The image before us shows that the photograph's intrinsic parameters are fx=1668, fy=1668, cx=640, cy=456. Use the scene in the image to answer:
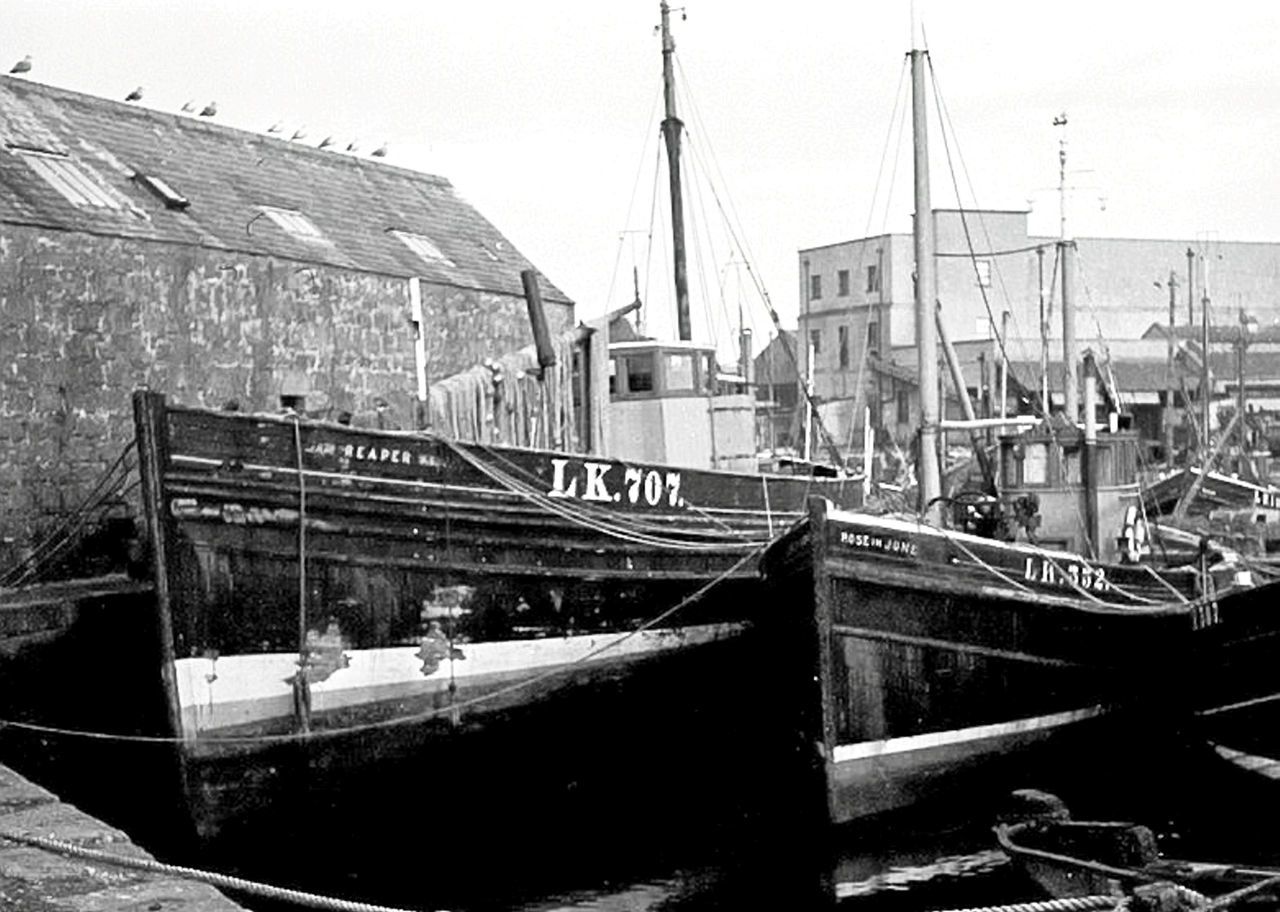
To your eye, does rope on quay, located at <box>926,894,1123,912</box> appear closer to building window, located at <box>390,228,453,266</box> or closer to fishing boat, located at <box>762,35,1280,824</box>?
fishing boat, located at <box>762,35,1280,824</box>

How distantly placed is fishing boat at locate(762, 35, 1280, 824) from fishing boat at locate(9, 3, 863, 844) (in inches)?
50.0

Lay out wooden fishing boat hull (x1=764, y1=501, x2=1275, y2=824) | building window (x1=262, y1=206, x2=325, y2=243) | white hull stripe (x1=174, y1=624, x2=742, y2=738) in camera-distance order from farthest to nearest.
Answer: building window (x1=262, y1=206, x2=325, y2=243) → wooden fishing boat hull (x1=764, y1=501, x2=1275, y2=824) → white hull stripe (x1=174, y1=624, x2=742, y2=738)

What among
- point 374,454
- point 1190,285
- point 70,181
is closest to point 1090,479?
point 374,454

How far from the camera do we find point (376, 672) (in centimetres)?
1266

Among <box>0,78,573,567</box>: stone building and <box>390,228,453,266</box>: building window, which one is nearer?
<box>0,78,573,567</box>: stone building

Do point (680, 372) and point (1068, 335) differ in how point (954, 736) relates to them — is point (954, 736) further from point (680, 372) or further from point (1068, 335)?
point (1068, 335)

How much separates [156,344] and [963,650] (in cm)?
850

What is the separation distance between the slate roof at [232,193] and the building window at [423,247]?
0.28 feet

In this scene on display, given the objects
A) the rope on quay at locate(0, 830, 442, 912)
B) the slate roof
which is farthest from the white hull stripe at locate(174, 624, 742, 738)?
the slate roof

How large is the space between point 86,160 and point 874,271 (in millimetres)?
38555

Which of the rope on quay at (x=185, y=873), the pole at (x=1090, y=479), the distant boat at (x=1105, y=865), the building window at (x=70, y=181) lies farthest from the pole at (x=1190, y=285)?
the rope on quay at (x=185, y=873)

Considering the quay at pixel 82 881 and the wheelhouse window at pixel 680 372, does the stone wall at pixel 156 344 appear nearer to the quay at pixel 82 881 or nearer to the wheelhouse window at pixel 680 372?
the wheelhouse window at pixel 680 372

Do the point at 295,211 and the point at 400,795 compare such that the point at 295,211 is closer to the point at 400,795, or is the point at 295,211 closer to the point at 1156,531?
the point at 400,795

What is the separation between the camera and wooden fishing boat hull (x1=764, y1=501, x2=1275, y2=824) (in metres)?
12.1
